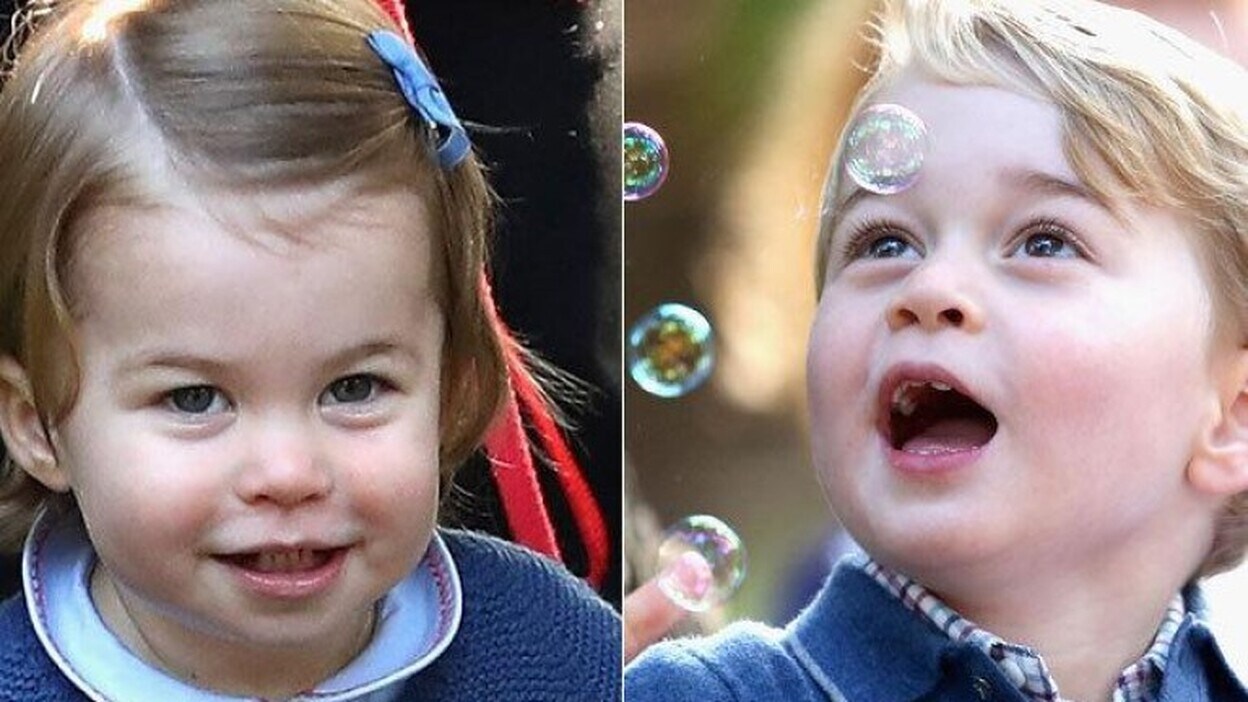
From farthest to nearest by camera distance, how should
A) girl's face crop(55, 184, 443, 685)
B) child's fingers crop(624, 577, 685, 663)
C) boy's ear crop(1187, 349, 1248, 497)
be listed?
child's fingers crop(624, 577, 685, 663)
boy's ear crop(1187, 349, 1248, 497)
girl's face crop(55, 184, 443, 685)

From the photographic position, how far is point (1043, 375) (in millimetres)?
1347

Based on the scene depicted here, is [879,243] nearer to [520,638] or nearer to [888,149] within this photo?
[888,149]

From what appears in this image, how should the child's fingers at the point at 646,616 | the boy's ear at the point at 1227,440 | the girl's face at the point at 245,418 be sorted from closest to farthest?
the girl's face at the point at 245,418, the boy's ear at the point at 1227,440, the child's fingers at the point at 646,616

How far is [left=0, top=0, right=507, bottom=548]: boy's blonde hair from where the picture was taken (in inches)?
51.5

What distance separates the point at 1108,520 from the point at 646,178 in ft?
1.53

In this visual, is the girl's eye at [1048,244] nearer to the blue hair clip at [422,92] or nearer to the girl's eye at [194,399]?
the blue hair clip at [422,92]

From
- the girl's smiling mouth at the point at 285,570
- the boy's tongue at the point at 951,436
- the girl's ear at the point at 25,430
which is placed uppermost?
the boy's tongue at the point at 951,436

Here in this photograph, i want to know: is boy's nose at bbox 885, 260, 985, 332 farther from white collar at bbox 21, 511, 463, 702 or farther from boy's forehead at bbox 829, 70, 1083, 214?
white collar at bbox 21, 511, 463, 702

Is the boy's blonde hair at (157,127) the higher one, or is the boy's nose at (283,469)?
the boy's blonde hair at (157,127)

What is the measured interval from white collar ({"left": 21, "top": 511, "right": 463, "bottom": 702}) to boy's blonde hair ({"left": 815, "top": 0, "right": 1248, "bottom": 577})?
1.81 feet

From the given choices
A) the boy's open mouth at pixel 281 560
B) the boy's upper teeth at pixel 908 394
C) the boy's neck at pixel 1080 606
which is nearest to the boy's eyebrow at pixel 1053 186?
the boy's upper teeth at pixel 908 394

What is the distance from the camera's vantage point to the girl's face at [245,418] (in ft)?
4.28

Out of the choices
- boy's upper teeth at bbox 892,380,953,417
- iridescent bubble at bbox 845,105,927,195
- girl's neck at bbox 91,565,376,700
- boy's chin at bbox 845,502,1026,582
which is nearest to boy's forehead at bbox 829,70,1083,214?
iridescent bubble at bbox 845,105,927,195

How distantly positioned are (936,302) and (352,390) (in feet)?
1.47
